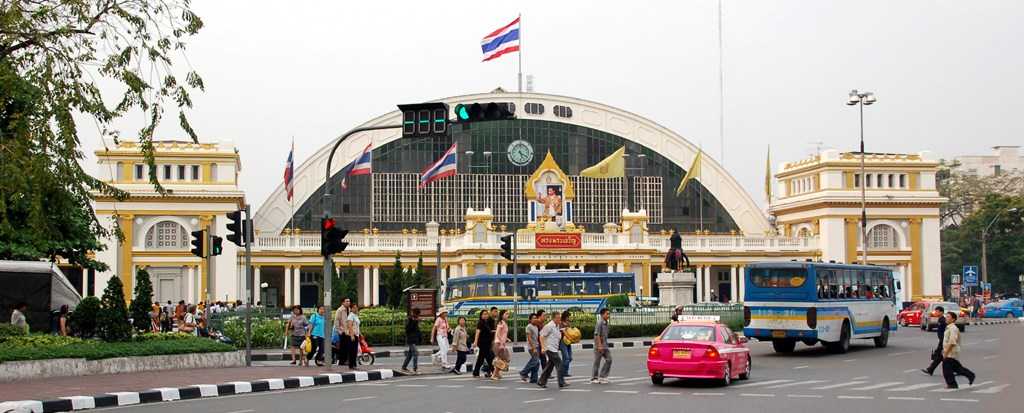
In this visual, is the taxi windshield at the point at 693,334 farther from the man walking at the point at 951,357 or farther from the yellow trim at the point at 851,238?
the yellow trim at the point at 851,238

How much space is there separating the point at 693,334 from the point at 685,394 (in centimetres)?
207

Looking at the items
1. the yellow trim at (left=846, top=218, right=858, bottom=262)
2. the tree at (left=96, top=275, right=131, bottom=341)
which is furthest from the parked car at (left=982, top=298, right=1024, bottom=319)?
the tree at (left=96, top=275, right=131, bottom=341)

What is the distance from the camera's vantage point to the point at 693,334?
2461cm

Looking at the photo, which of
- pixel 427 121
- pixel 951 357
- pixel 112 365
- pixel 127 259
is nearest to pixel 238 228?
pixel 112 365

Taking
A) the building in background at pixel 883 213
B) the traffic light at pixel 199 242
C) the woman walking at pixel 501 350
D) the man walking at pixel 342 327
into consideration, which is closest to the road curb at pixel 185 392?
the man walking at pixel 342 327

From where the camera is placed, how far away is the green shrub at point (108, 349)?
82.7 ft

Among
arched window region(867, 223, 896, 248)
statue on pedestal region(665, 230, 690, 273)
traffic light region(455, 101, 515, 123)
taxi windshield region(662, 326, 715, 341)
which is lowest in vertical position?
taxi windshield region(662, 326, 715, 341)

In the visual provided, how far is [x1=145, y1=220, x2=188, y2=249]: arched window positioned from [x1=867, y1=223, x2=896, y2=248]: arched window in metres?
47.0

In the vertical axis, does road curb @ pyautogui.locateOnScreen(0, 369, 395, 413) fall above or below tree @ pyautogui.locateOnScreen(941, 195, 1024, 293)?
below

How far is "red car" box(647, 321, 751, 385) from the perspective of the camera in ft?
79.7

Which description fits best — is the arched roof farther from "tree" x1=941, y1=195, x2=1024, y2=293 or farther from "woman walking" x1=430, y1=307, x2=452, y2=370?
"woman walking" x1=430, y1=307, x2=452, y2=370

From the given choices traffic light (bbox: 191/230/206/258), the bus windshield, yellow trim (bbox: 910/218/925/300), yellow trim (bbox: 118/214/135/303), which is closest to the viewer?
traffic light (bbox: 191/230/206/258)

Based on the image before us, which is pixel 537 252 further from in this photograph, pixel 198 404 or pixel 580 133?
pixel 198 404

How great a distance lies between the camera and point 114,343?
27.8 metres
